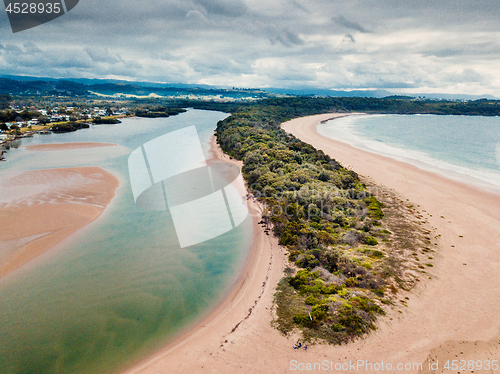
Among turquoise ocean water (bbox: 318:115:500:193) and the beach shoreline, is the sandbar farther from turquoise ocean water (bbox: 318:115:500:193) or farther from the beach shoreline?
turquoise ocean water (bbox: 318:115:500:193)

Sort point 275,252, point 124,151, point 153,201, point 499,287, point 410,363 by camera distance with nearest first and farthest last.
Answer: point 410,363, point 499,287, point 275,252, point 153,201, point 124,151

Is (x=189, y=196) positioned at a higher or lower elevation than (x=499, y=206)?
lower

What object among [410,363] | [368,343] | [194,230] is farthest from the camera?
[194,230]

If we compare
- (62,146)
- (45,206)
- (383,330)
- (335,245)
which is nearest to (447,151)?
(335,245)

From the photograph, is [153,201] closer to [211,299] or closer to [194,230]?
[194,230]

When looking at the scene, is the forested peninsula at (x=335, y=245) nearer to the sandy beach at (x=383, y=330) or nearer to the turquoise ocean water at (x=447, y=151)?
the sandy beach at (x=383, y=330)

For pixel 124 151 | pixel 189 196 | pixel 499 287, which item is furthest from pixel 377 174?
pixel 124 151

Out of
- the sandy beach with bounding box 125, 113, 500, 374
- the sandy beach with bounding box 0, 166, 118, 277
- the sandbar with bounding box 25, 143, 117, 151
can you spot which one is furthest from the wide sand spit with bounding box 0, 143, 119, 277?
the sandbar with bounding box 25, 143, 117, 151
